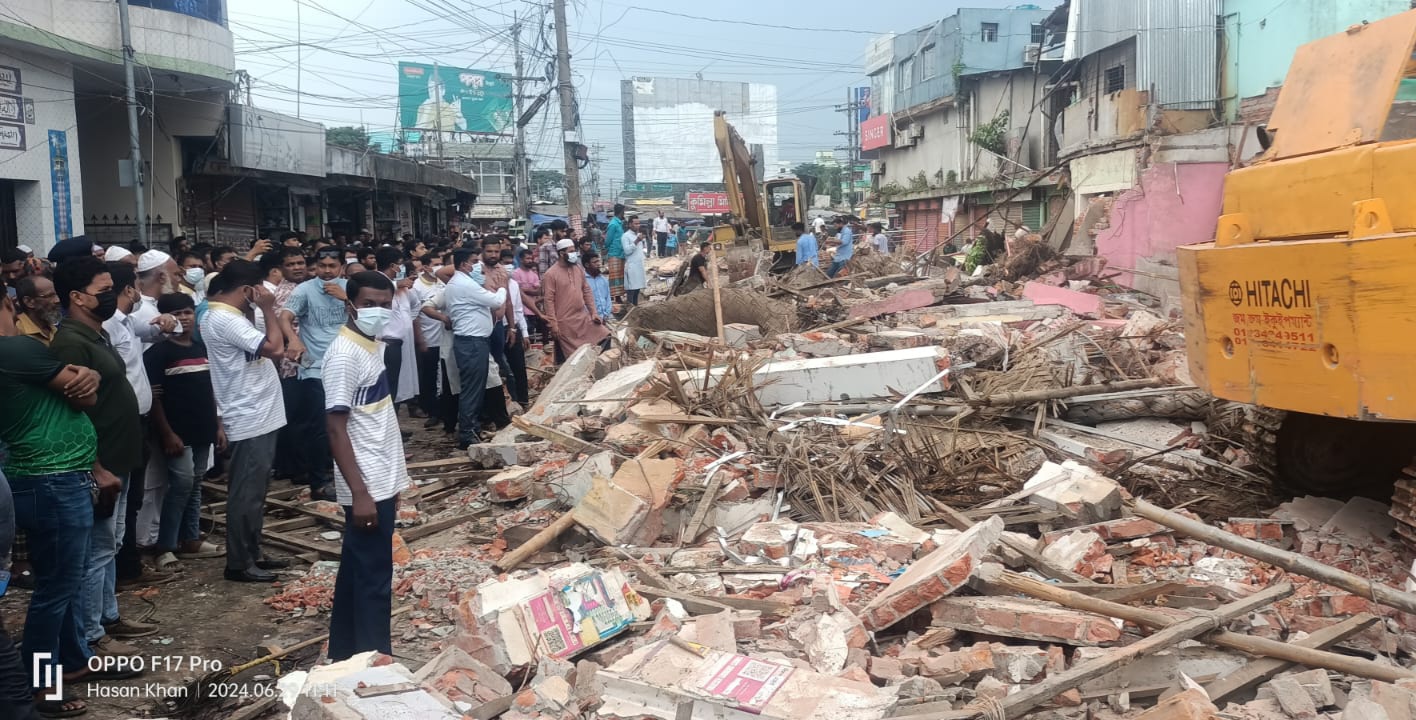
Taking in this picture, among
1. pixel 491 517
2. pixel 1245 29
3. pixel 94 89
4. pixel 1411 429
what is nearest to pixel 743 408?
pixel 491 517

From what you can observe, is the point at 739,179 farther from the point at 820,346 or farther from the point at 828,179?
the point at 828,179

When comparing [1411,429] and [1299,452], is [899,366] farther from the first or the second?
[1411,429]

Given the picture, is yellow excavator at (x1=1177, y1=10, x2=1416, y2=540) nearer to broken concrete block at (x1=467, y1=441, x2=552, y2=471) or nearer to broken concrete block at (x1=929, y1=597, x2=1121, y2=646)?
broken concrete block at (x1=929, y1=597, x2=1121, y2=646)

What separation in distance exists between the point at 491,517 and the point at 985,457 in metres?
3.19

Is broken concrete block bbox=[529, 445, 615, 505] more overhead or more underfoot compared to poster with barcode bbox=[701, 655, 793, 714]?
more overhead

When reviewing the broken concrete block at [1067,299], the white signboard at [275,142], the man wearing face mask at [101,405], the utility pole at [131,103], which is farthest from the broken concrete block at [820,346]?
the white signboard at [275,142]

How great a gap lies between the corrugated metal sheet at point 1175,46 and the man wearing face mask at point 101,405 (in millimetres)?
25269

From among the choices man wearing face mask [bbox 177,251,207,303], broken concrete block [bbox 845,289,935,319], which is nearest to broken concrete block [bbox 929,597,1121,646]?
man wearing face mask [bbox 177,251,207,303]

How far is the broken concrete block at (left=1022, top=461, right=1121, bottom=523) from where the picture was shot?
5684 millimetres

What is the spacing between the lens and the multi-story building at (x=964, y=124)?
1399 inches

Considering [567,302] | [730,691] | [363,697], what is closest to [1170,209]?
[567,302]

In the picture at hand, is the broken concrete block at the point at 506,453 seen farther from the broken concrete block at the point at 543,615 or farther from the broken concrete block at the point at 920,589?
the broken concrete block at the point at 920,589

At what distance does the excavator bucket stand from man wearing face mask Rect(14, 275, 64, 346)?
620 centimetres

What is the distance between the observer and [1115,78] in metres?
28.9
